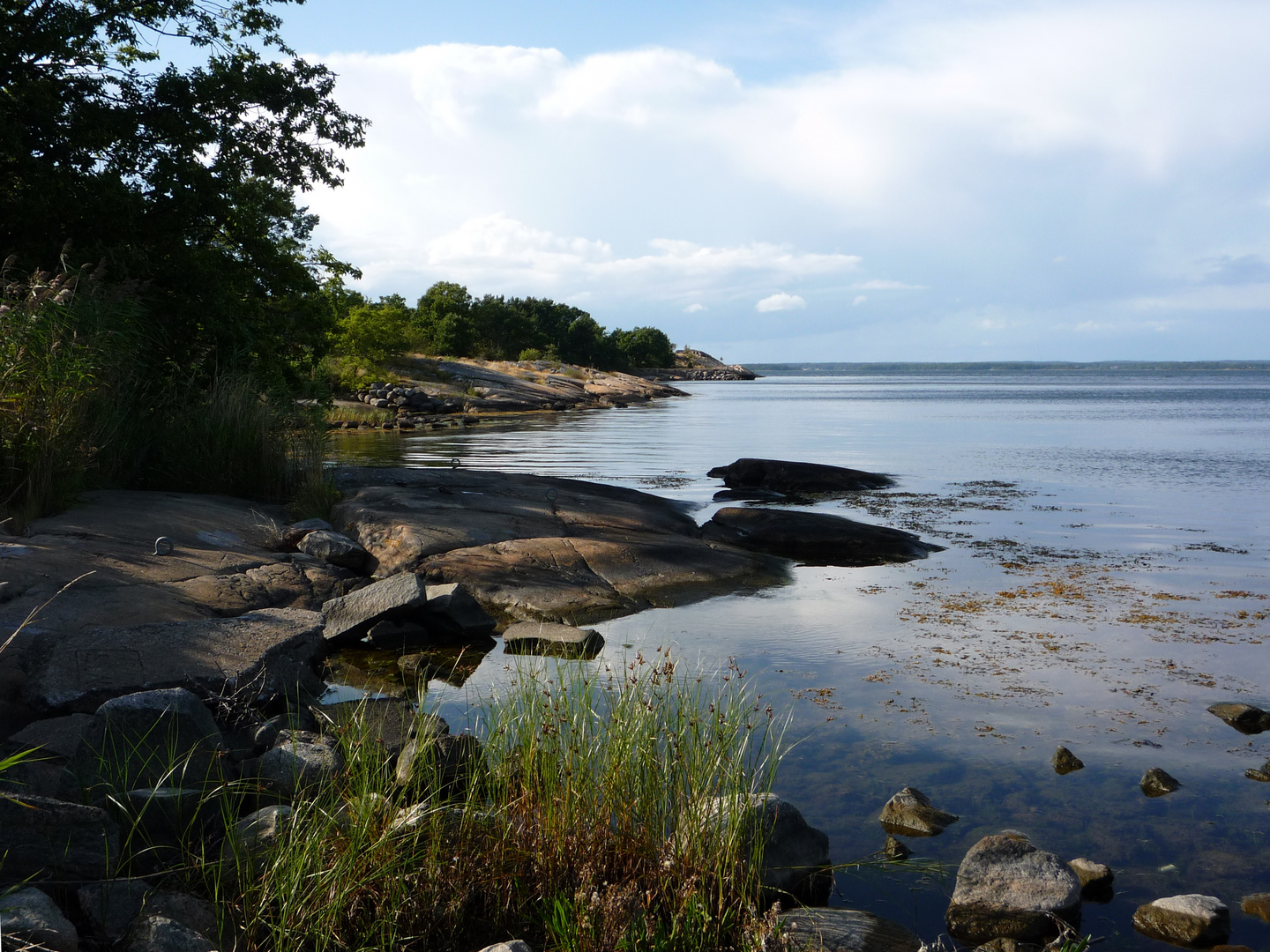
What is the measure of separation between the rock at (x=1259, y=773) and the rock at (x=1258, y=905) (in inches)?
59.3

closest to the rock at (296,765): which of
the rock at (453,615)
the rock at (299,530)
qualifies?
the rock at (453,615)

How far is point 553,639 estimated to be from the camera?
7941 mm

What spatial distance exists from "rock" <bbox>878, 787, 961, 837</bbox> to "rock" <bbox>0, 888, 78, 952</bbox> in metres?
3.76

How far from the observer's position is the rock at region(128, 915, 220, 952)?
3.21m

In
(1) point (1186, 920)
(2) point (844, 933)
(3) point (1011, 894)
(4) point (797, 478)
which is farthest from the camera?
(4) point (797, 478)

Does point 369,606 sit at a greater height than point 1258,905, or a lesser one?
greater

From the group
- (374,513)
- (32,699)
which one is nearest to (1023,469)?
(374,513)

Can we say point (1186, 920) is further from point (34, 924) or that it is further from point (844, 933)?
point (34, 924)

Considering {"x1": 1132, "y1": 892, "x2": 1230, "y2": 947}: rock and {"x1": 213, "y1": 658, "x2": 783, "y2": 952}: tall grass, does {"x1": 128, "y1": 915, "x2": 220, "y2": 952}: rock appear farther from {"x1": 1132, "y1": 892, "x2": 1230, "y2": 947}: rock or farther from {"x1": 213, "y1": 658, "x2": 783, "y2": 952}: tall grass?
{"x1": 1132, "y1": 892, "x2": 1230, "y2": 947}: rock

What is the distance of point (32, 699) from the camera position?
557cm

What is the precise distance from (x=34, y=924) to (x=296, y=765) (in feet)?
5.35

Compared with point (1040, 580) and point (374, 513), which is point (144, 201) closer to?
point (374, 513)

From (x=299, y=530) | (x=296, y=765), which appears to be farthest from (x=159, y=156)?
(x=296, y=765)

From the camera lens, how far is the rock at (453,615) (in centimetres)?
862
